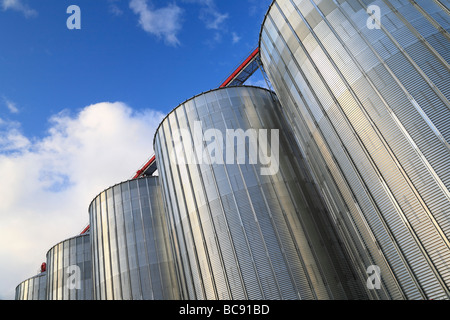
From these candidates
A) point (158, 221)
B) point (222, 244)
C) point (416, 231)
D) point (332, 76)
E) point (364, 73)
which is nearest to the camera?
point (416, 231)

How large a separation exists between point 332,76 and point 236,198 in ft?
31.0

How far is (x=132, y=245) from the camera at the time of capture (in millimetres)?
31438

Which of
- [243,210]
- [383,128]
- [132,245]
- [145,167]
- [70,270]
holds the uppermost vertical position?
[145,167]

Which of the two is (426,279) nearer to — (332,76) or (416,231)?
(416,231)

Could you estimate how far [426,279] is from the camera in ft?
44.3

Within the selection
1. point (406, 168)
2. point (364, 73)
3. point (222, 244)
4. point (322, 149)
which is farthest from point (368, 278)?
point (364, 73)

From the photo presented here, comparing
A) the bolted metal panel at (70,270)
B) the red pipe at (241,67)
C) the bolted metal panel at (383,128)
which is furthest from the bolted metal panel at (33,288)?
the bolted metal panel at (383,128)

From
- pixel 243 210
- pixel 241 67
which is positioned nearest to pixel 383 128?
pixel 243 210

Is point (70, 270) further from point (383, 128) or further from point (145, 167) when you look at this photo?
point (383, 128)

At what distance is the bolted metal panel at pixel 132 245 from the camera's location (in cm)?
2938

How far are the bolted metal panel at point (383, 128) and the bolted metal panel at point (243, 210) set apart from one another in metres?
2.37

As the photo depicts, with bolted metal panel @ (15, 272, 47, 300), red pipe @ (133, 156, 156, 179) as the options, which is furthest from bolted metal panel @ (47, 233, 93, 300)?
red pipe @ (133, 156, 156, 179)

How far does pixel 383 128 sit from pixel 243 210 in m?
9.57
